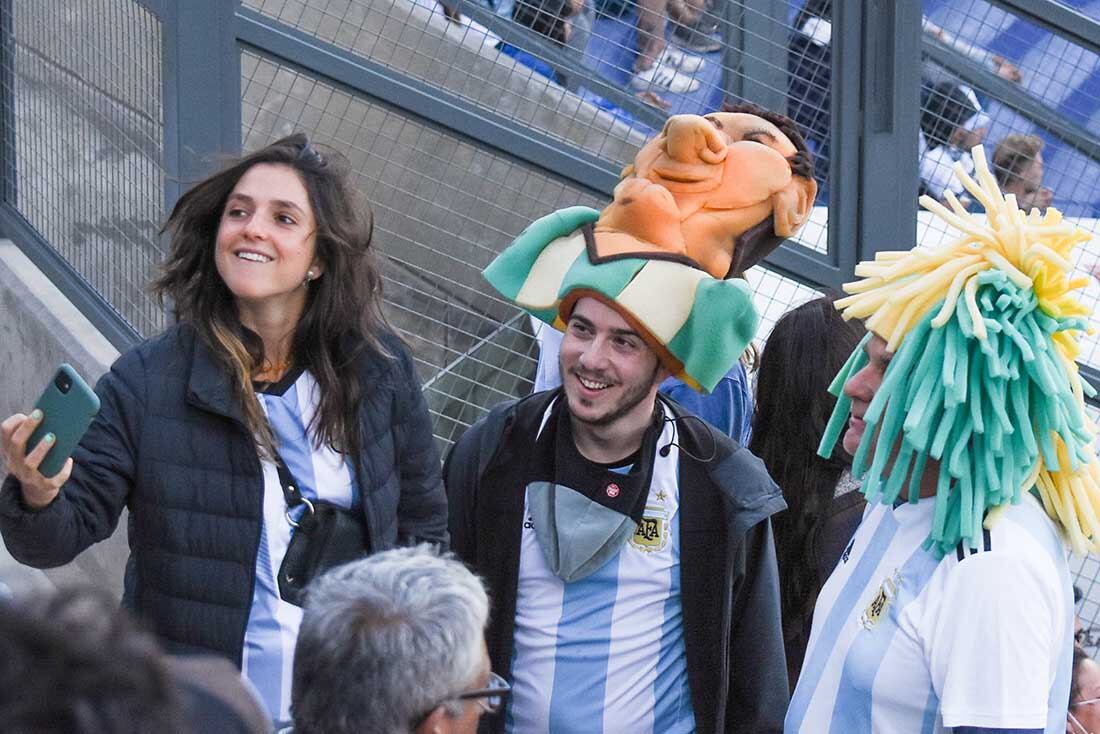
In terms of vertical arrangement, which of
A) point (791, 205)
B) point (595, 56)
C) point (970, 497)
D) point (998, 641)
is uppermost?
point (595, 56)

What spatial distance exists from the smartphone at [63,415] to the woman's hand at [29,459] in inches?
0.4

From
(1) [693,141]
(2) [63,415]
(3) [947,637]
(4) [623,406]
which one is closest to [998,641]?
(3) [947,637]

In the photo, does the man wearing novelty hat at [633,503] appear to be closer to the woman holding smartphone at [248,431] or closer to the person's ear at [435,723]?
the woman holding smartphone at [248,431]

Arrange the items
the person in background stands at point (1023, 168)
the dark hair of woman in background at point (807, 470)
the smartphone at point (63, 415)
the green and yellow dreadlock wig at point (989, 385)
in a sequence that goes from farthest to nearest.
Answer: the person in background stands at point (1023, 168), the dark hair of woman in background at point (807, 470), the smartphone at point (63, 415), the green and yellow dreadlock wig at point (989, 385)

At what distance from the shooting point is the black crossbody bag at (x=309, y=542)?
9.85 feet

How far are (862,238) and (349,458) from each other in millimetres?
2213

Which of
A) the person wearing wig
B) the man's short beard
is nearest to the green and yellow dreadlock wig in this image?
the person wearing wig

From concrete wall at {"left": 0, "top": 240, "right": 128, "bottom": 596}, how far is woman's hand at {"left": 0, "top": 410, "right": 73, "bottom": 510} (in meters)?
2.03

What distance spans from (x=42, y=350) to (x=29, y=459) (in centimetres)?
287

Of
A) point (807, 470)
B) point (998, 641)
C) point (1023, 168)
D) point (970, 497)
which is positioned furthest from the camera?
point (1023, 168)

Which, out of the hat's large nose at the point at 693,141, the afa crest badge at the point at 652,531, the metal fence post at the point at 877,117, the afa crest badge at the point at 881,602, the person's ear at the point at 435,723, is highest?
the metal fence post at the point at 877,117

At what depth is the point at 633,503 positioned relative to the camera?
3.16 meters

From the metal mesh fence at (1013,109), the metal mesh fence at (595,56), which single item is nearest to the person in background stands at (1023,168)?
the metal mesh fence at (1013,109)

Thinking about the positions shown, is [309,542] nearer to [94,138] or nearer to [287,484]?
[287,484]
